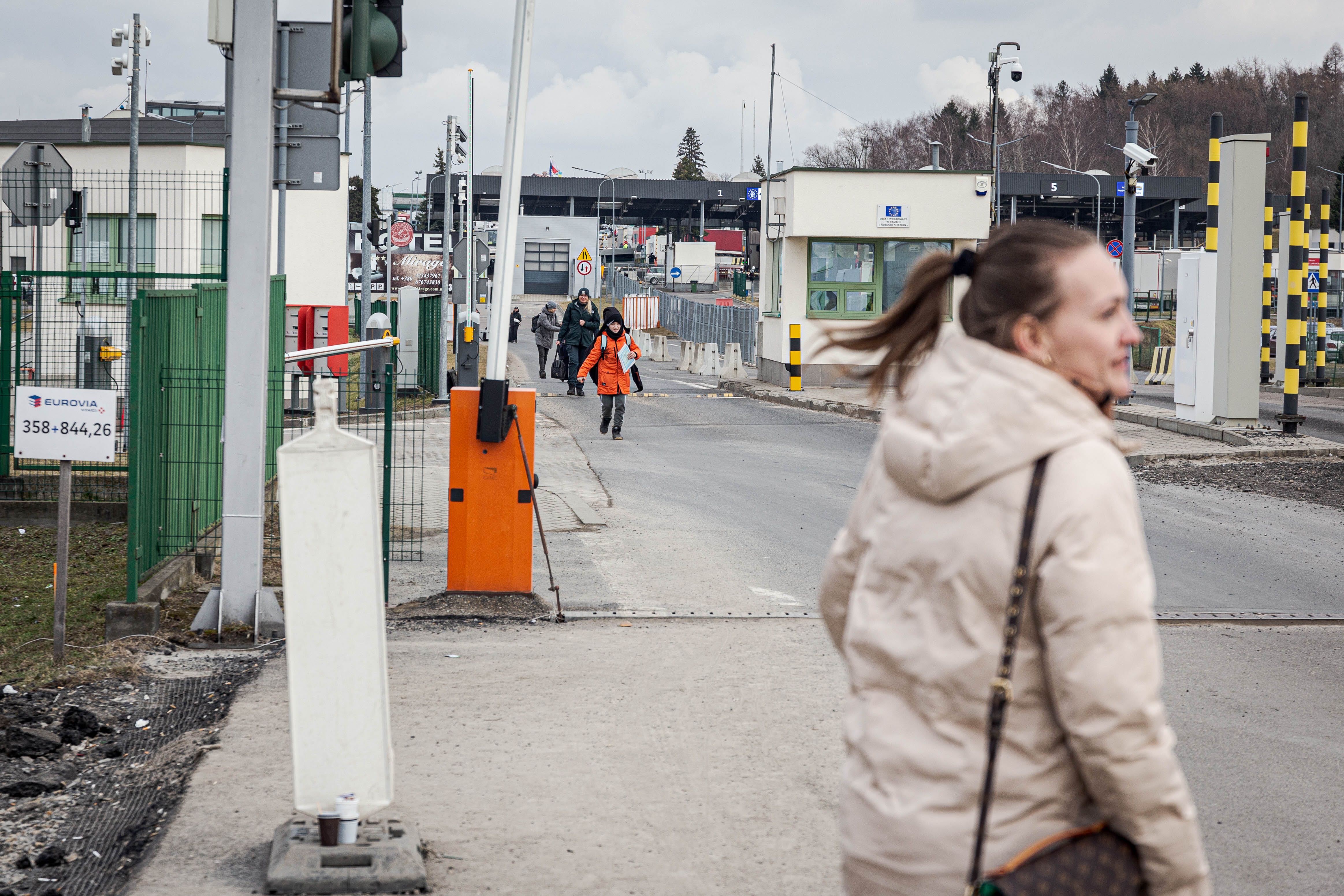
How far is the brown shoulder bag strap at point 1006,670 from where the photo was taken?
192 centimetres

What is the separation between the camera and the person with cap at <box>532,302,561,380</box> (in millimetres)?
32125

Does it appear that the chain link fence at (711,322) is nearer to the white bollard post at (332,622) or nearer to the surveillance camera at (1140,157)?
the surveillance camera at (1140,157)

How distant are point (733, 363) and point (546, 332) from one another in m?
4.44

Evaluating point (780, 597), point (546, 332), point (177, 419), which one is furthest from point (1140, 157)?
point (177, 419)

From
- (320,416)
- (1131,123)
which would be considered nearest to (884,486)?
(320,416)

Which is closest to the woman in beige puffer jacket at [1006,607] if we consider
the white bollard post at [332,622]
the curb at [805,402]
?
the white bollard post at [332,622]

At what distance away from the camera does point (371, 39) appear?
248 inches

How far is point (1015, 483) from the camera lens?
6.37 feet

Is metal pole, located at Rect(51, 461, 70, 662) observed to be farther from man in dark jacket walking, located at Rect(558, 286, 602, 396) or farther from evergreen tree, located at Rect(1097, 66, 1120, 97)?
evergreen tree, located at Rect(1097, 66, 1120, 97)

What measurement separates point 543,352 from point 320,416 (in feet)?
94.1

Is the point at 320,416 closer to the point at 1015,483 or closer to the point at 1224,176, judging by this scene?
the point at 1015,483

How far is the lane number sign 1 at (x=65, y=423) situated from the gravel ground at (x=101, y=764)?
1083 millimetres

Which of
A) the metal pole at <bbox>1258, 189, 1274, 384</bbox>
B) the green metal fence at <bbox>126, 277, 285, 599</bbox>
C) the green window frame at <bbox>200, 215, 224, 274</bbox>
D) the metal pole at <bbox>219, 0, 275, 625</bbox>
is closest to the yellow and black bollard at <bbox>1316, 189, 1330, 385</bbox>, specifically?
the metal pole at <bbox>1258, 189, 1274, 384</bbox>

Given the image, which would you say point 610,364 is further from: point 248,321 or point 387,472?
point 248,321
